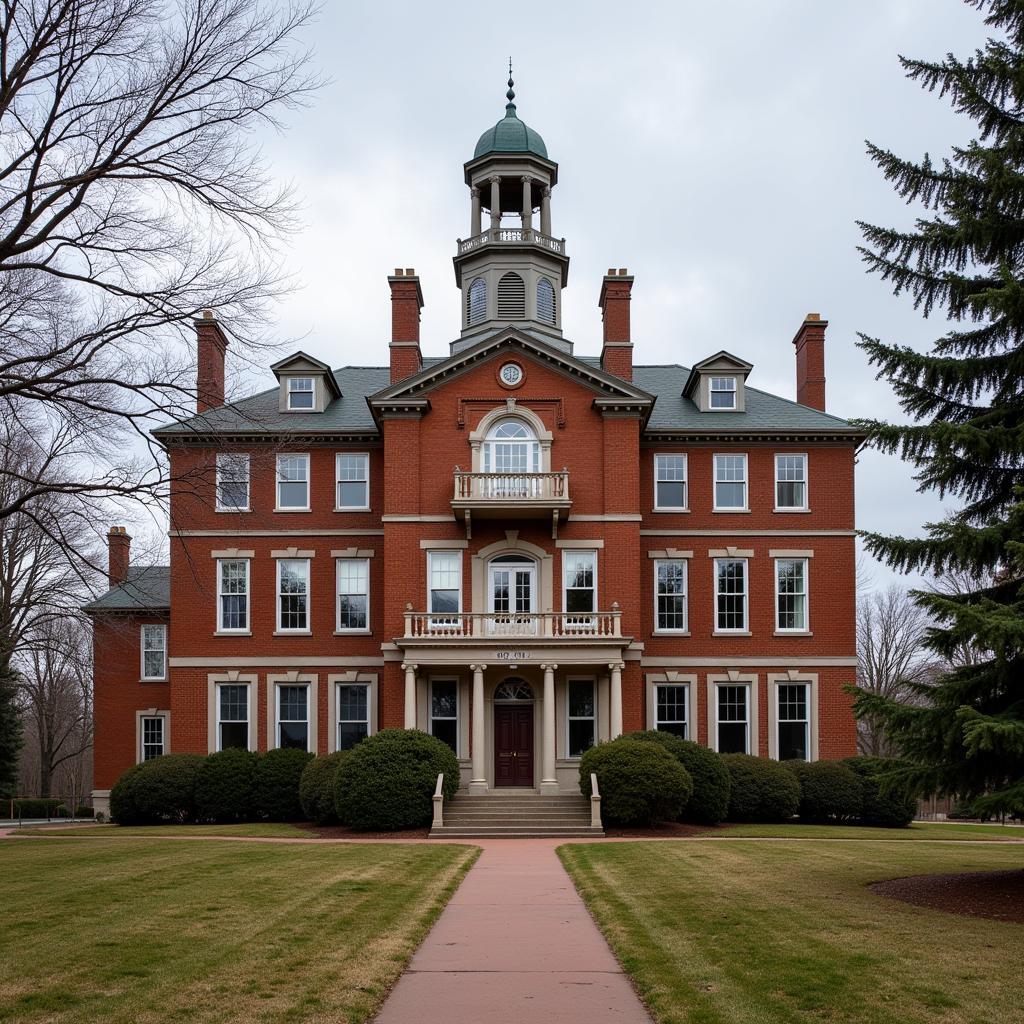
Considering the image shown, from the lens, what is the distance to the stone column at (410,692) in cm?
3312

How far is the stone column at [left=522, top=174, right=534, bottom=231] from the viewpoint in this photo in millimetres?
40938

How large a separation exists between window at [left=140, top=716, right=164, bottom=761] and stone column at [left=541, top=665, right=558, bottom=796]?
597 inches

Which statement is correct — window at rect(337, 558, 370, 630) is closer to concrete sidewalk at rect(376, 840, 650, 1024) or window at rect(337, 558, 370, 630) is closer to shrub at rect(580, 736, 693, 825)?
shrub at rect(580, 736, 693, 825)

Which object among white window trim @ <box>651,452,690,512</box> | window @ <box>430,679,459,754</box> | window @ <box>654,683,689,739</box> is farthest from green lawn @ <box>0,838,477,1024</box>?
white window trim @ <box>651,452,690,512</box>

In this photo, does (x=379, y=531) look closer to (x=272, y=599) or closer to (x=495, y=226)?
(x=272, y=599)

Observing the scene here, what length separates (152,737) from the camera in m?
41.7

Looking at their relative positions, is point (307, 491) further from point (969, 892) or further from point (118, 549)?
point (969, 892)

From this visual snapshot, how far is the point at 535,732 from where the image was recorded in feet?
115

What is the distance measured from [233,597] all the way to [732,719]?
1560 cm

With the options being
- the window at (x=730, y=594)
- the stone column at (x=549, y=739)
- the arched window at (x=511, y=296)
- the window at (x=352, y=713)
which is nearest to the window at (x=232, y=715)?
the window at (x=352, y=713)

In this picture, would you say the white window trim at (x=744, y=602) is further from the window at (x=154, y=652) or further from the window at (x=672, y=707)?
the window at (x=154, y=652)

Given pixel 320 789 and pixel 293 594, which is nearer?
pixel 320 789

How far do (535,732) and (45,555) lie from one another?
18.9 m

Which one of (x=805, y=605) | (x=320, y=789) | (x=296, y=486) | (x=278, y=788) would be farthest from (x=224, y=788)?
(x=805, y=605)
